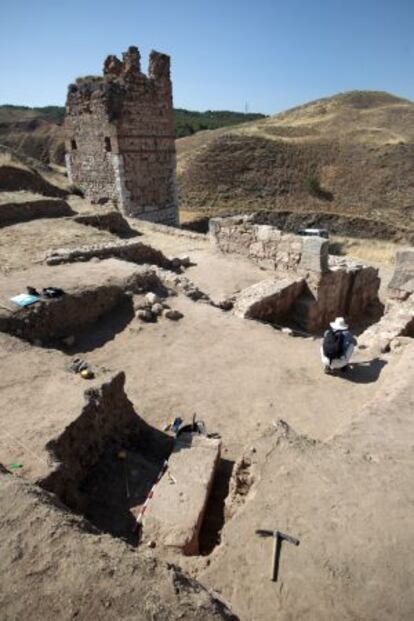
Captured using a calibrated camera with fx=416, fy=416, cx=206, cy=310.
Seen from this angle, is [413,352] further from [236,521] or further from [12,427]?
[12,427]

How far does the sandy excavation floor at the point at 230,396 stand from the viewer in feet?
9.24

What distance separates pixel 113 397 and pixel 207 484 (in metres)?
1.42

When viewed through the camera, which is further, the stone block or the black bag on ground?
the black bag on ground

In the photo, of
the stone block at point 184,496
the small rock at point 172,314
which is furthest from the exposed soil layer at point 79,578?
the small rock at point 172,314

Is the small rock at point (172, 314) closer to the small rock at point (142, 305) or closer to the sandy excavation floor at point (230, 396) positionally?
the sandy excavation floor at point (230, 396)

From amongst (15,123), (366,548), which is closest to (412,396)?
(366,548)

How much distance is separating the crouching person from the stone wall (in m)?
4.15

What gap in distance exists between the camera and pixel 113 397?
183 inches

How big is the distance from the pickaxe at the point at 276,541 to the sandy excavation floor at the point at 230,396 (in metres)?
0.07

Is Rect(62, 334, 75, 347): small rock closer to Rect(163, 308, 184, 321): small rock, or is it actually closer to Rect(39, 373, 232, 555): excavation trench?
Rect(163, 308, 184, 321): small rock

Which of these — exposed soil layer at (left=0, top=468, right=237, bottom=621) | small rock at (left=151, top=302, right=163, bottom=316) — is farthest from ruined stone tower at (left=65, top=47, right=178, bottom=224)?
exposed soil layer at (left=0, top=468, right=237, bottom=621)

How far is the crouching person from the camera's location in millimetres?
6289

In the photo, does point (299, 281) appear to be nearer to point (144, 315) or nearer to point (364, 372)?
point (364, 372)

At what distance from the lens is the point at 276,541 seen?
2939 millimetres
